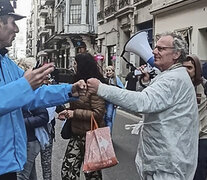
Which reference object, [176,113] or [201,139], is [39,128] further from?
[176,113]

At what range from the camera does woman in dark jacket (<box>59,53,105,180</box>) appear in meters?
4.78

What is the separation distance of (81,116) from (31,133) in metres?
0.60

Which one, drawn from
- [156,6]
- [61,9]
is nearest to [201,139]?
[156,6]

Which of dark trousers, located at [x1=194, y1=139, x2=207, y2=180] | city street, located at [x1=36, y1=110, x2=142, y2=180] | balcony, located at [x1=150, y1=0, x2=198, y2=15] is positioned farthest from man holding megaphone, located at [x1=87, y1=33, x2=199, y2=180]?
balcony, located at [x1=150, y1=0, x2=198, y2=15]

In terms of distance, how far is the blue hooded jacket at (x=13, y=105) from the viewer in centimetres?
222

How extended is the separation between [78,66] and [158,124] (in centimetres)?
204

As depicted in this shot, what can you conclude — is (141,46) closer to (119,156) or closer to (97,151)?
(97,151)

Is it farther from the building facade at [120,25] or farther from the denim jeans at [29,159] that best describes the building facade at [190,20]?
the denim jeans at [29,159]

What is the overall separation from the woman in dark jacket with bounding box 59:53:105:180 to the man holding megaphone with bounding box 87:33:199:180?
64.8 inches

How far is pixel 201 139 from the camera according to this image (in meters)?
4.53

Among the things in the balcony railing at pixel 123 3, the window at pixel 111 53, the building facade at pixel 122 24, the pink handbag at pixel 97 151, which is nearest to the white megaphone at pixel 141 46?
the building facade at pixel 122 24

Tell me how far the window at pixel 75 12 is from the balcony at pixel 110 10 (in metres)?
12.2

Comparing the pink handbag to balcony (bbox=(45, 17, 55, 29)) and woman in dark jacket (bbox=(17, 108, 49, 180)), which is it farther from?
balcony (bbox=(45, 17, 55, 29))

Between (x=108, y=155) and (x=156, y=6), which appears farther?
(x=156, y=6)
